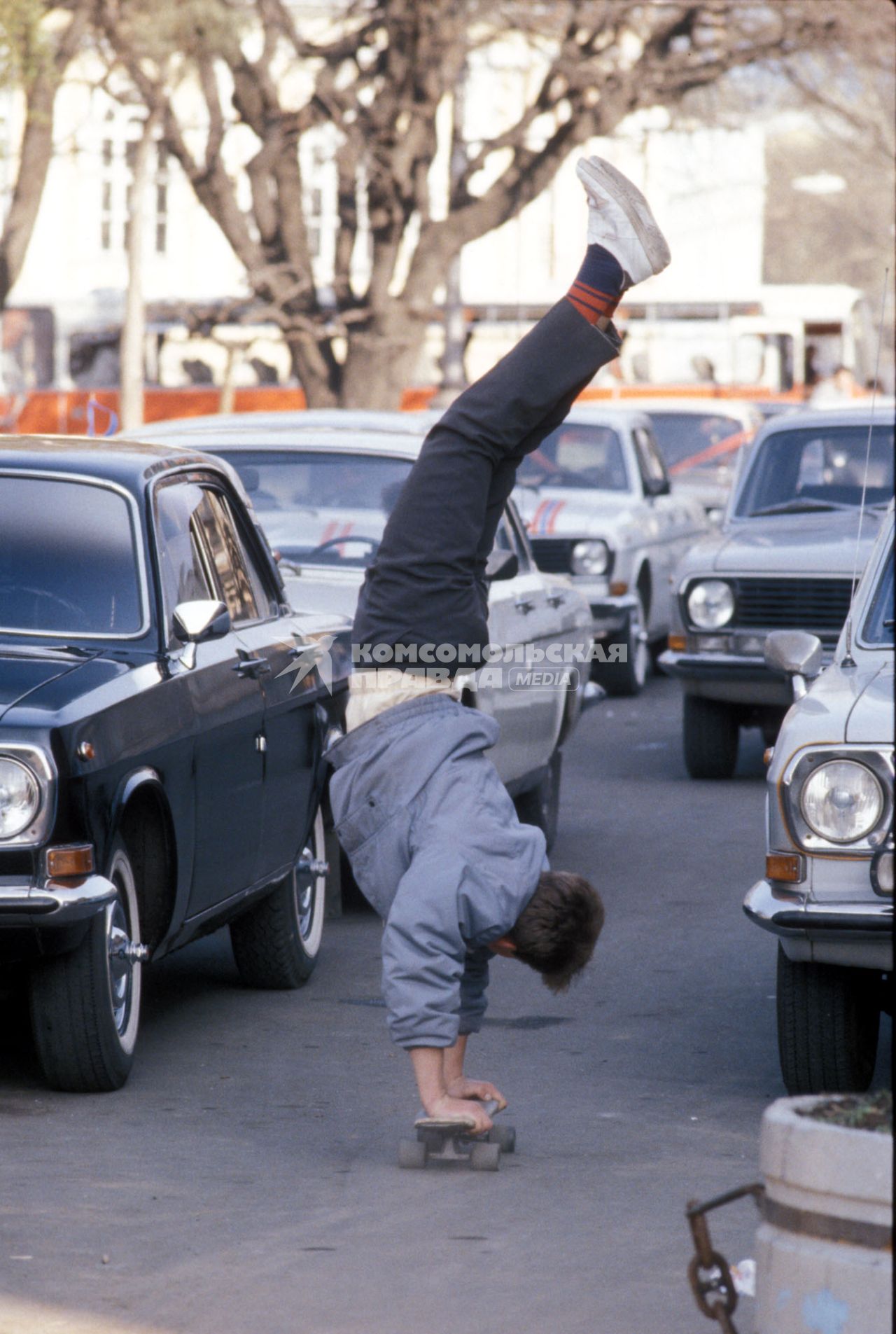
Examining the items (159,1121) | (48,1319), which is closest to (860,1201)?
(48,1319)

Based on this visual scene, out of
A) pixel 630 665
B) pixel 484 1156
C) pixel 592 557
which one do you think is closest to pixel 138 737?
pixel 484 1156

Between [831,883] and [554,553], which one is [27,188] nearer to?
[554,553]

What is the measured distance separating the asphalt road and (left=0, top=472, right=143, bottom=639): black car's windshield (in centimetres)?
125

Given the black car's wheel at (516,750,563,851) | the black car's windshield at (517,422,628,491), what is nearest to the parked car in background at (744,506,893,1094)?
the black car's wheel at (516,750,563,851)

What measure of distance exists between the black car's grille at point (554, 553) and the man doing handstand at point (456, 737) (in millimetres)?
10221

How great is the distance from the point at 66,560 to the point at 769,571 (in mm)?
6132

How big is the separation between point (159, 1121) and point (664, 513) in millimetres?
11708

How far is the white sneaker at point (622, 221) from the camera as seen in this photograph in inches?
188

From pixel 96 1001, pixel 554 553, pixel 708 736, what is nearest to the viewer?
pixel 96 1001

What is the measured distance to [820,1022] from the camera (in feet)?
18.2

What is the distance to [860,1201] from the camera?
11.1ft

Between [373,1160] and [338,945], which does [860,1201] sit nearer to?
[373,1160]

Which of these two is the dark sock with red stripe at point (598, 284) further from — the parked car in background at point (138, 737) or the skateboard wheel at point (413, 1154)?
the skateboard wheel at point (413, 1154)

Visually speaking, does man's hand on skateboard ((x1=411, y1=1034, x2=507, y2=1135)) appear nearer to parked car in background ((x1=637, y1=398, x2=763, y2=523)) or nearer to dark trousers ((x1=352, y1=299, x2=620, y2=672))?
dark trousers ((x1=352, y1=299, x2=620, y2=672))
